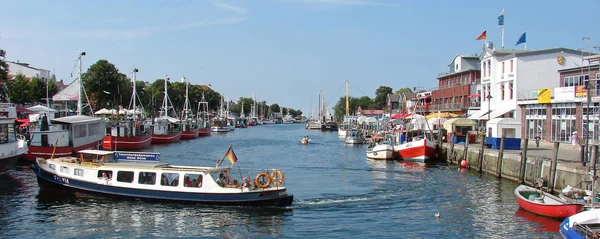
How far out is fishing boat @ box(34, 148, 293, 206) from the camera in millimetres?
28219

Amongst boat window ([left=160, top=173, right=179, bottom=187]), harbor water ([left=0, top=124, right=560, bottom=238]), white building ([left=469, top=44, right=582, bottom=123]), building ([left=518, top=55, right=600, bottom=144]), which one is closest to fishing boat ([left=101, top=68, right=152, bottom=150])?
harbor water ([left=0, top=124, right=560, bottom=238])

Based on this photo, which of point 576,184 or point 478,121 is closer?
point 576,184

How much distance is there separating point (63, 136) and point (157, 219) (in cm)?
2894

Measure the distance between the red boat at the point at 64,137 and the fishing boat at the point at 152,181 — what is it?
12.6 metres

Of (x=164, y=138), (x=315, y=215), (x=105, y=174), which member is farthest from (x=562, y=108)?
(x=164, y=138)

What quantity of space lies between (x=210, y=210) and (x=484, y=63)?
2076 inches

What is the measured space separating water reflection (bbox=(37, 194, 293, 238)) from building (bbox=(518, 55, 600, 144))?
3194cm

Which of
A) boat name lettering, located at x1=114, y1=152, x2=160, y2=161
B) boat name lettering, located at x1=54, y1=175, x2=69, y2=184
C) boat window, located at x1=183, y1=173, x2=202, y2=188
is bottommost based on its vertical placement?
boat name lettering, located at x1=54, y1=175, x2=69, y2=184

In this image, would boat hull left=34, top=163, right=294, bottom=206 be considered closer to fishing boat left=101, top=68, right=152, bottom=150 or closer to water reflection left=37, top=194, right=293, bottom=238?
water reflection left=37, top=194, right=293, bottom=238

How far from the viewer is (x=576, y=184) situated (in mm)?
29719

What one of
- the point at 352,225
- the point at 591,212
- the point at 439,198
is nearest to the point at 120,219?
the point at 352,225

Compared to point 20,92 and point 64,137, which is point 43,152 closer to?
point 64,137

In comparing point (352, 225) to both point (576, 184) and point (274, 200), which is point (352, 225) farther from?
point (576, 184)

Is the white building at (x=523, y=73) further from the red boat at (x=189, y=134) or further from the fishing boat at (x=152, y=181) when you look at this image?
→ the red boat at (x=189, y=134)
